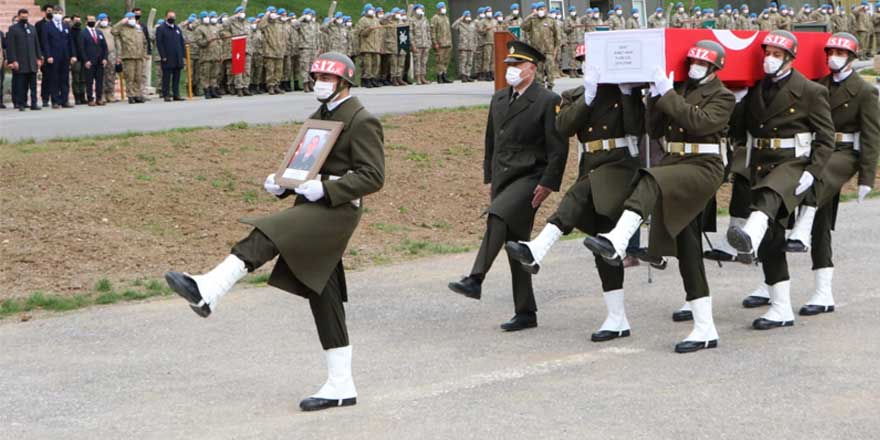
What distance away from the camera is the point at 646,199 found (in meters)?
8.02

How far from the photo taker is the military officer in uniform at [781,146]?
341 inches

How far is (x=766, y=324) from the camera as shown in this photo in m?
8.85

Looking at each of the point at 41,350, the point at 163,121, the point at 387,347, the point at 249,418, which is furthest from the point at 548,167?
the point at 163,121

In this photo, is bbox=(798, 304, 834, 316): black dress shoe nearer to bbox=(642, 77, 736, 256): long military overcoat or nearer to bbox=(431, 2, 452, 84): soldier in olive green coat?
bbox=(642, 77, 736, 256): long military overcoat

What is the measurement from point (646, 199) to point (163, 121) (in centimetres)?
1194

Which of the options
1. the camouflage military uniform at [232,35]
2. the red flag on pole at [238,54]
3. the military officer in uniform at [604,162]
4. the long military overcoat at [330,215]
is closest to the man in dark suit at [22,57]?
the red flag on pole at [238,54]

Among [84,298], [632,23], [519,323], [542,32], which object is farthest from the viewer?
[632,23]

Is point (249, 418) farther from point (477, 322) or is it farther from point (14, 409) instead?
point (477, 322)

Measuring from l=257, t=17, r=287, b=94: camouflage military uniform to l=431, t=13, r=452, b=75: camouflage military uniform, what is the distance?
6176 millimetres

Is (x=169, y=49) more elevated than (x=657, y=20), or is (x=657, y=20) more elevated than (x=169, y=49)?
(x=657, y=20)

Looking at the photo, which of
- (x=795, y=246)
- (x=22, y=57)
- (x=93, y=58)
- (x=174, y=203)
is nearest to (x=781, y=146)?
(x=795, y=246)

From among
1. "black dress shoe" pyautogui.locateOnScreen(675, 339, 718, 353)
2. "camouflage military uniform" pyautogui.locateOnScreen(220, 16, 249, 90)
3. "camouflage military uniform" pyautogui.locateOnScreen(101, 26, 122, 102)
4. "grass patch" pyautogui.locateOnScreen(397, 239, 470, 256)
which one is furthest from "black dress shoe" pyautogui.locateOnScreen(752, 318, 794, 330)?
"camouflage military uniform" pyautogui.locateOnScreen(220, 16, 249, 90)

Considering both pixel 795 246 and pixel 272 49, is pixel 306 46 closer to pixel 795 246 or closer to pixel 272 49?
pixel 272 49

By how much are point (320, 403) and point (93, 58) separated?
1863 cm
